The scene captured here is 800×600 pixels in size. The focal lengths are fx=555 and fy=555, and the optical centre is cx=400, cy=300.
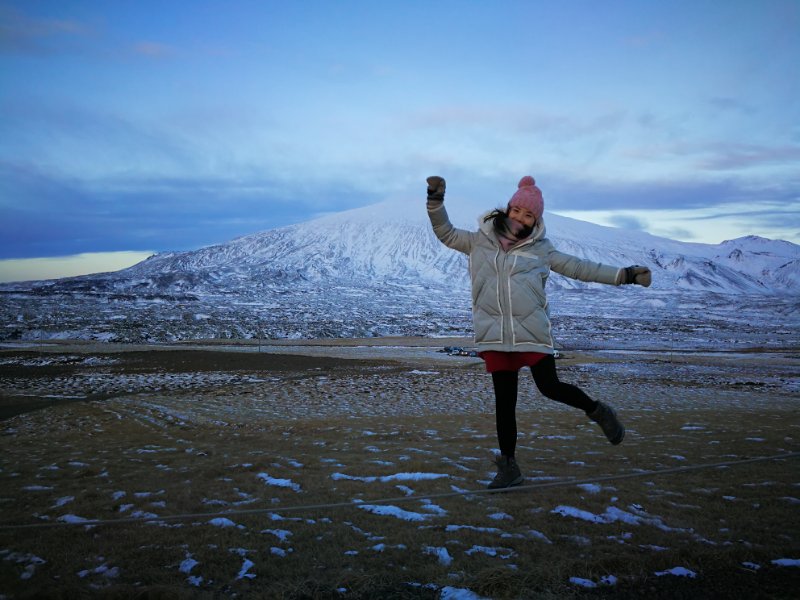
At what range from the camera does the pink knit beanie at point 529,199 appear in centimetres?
573

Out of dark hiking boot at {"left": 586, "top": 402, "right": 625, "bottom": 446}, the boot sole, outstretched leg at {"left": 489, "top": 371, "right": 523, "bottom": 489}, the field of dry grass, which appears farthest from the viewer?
the boot sole

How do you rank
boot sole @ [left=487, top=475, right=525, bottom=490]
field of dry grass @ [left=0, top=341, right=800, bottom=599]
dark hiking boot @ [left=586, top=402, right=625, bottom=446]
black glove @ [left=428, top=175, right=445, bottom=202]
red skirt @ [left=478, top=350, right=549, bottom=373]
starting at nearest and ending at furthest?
field of dry grass @ [left=0, top=341, right=800, bottom=599], black glove @ [left=428, top=175, right=445, bottom=202], red skirt @ [left=478, top=350, right=549, bottom=373], dark hiking boot @ [left=586, top=402, right=625, bottom=446], boot sole @ [left=487, top=475, right=525, bottom=490]

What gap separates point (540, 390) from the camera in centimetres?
553

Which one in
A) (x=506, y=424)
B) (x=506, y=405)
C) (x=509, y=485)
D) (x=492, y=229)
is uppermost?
(x=492, y=229)

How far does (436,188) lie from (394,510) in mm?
3270

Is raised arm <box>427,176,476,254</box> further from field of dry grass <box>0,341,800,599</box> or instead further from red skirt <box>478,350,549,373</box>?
field of dry grass <box>0,341,800,599</box>

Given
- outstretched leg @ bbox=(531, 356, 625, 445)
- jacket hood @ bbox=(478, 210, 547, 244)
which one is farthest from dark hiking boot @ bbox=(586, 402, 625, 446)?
jacket hood @ bbox=(478, 210, 547, 244)

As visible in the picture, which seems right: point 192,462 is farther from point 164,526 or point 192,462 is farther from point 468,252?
point 468,252

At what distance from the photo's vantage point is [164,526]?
17.7 ft

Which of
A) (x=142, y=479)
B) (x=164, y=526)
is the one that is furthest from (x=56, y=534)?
(x=142, y=479)

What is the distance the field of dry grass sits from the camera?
4.13 metres

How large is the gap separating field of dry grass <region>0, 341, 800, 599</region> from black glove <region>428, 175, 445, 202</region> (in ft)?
9.50

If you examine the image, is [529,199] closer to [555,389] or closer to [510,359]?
[510,359]

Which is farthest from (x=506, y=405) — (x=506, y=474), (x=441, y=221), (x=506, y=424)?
(x=441, y=221)
